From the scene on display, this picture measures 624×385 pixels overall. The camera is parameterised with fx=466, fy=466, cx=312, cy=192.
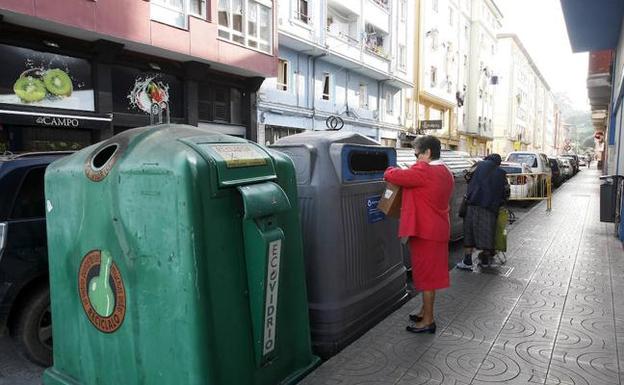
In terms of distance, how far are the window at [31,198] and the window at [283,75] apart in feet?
51.3

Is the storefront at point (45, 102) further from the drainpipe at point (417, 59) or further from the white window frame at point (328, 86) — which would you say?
the drainpipe at point (417, 59)

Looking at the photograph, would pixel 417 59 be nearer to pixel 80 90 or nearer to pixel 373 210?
pixel 80 90

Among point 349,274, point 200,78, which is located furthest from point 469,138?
point 349,274

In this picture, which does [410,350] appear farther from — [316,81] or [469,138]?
[469,138]

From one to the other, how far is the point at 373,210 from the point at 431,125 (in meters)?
27.1

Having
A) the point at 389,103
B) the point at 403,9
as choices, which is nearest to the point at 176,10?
the point at 389,103

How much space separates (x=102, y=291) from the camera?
2451mm

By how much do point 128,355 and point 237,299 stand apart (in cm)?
64

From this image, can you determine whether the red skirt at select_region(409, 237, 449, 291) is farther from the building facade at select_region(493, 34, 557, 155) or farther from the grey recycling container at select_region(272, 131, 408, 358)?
the building facade at select_region(493, 34, 557, 155)

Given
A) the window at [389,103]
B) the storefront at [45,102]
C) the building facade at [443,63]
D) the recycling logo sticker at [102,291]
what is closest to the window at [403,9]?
the building facade at [443,63]

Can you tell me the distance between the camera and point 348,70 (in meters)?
23.1

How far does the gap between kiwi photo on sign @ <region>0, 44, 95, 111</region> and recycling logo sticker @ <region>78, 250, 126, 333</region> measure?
10169 millimetres

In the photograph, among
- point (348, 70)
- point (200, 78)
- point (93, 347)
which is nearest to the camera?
point (93, 347)

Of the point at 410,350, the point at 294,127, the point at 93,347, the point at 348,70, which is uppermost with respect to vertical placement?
the point at 348,70
